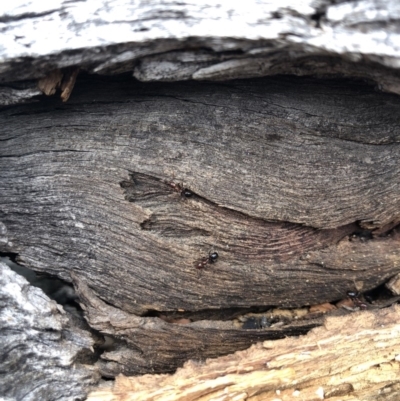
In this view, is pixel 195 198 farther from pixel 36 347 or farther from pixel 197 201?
pixel 36 347

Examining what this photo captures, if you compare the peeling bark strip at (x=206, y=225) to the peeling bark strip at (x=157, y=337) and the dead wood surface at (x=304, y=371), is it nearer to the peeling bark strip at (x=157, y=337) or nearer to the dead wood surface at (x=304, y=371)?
the peeling bark strip at (x=157, y=337)

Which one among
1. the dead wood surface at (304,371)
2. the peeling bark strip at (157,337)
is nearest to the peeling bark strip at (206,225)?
the peeling bark strip at (157,337)

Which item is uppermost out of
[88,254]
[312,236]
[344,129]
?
[344,129]

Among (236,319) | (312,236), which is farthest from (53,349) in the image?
(312,236)

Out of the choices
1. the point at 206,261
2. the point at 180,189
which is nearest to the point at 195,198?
the point at 180,189

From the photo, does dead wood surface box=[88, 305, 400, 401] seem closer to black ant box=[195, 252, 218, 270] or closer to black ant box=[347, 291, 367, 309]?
black ant box=[347, 291, 367, 309]

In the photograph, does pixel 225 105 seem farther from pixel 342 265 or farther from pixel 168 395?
pixel 168 395

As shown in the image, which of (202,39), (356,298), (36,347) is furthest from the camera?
(356,298)
